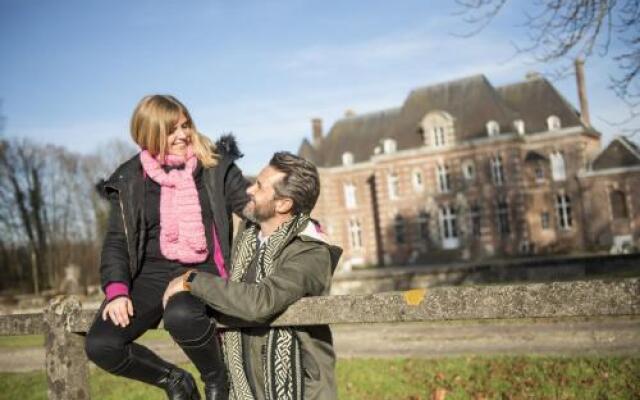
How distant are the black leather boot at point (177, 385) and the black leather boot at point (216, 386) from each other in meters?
0.20

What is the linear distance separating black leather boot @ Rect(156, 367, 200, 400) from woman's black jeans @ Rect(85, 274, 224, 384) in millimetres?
31

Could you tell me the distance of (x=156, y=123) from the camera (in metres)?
3.31

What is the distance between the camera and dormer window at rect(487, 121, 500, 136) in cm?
3984

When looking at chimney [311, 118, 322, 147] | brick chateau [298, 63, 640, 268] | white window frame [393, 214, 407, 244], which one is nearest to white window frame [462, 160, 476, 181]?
brick chateau [298, 63, 640, 268]

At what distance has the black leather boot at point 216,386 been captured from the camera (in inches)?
114

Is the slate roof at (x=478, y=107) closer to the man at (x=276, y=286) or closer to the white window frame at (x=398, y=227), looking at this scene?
the white window frame at (x=398, y=227)

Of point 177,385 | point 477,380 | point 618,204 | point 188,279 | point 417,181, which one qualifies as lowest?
point 477,380

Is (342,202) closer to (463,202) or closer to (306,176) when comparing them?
(463,202)

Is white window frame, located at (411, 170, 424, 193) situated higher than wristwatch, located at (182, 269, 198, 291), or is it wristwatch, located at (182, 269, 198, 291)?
white window frame, located at (411, 170, 424, 193)

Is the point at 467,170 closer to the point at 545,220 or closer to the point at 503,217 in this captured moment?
the point at 503,217

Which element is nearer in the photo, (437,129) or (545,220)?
(545,220)

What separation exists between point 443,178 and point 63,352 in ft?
135

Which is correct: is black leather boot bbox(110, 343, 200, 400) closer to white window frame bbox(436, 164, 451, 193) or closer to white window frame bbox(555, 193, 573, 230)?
white window frame bbox(555, 193, 573, 230)

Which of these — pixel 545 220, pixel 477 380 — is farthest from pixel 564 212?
pixel 477 380
